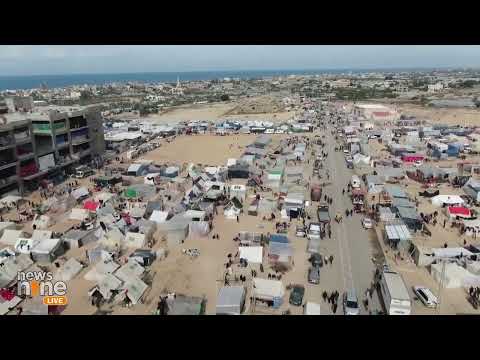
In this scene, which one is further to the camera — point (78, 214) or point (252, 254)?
point (78, 214)

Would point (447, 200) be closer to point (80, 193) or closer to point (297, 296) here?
point (297, 296)

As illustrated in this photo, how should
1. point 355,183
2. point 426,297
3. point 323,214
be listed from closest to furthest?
1. point 426,297
2. point 323,214
3. point 355,183

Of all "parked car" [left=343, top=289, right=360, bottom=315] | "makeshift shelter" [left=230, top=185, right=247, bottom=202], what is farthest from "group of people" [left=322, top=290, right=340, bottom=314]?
"makeshift shelter" [left=230, top=185, right=247, bottom=202]

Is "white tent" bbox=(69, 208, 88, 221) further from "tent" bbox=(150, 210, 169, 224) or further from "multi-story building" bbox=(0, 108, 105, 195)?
"multi-story building" bbox=(0, 108, 105, 195)

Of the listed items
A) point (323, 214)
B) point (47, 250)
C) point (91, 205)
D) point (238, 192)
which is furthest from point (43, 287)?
point (323, 214)

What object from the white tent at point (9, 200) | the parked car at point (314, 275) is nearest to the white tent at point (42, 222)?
the white tent at point (9, 200)

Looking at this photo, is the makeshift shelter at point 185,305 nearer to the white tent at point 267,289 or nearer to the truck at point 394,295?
the white tent at point 267,289
